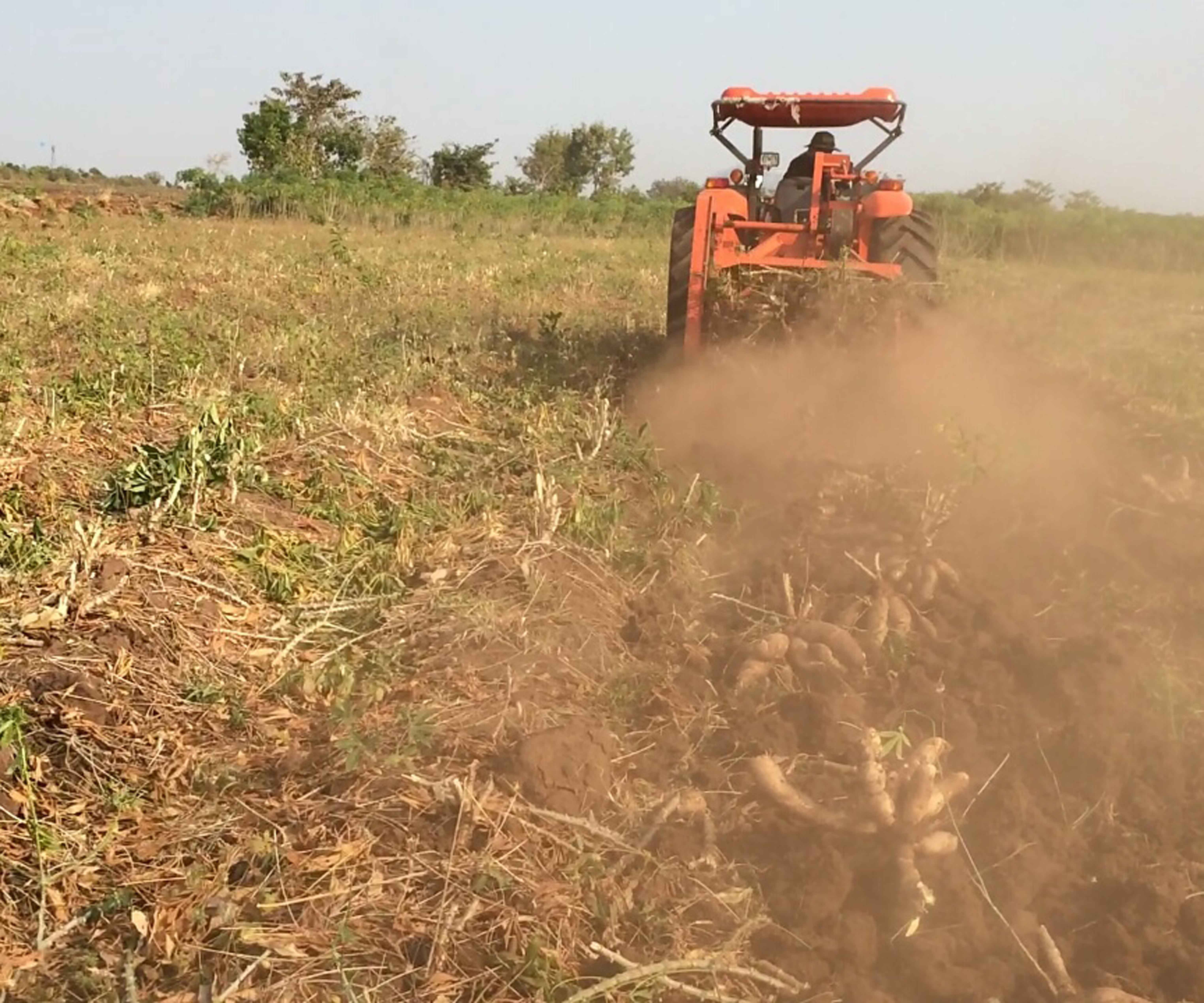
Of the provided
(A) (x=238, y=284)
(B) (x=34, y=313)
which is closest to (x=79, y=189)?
(A) (x=238, y=284)

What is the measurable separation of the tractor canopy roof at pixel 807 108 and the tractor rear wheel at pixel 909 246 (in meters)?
0.77

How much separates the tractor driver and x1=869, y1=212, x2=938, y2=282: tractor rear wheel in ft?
2.33

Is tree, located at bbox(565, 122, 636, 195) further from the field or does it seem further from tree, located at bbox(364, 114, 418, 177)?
the field

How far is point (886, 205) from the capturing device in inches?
253

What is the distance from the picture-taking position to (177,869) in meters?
2.51

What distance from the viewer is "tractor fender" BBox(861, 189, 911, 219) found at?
6.43 m

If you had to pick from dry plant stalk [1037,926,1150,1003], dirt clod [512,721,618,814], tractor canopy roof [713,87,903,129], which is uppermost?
tractor canopy roof [713,87,903,129]

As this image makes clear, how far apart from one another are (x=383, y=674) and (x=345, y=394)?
3039 millimetres

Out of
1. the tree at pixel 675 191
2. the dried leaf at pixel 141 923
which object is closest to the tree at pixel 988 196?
the tree at pixel 675 191

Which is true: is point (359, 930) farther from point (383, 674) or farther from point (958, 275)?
point (958, 275)

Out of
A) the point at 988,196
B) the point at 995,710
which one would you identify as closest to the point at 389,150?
the point at 988,196

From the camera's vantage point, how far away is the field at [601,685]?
93.4 inches

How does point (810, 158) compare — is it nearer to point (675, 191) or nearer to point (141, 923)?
point (141, 923)

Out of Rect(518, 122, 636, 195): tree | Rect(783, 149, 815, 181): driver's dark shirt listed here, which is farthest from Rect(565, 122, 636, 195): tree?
Rect(783, 149, 815, 181): driver's dark shirt
